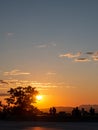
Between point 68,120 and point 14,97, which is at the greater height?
point 14,97

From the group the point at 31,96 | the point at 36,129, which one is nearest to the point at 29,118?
the point at 36,129

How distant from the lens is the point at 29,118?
47.7 m

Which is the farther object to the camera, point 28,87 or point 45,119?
point 28,87

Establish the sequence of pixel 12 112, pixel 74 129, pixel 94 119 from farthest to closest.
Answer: pixel 12 112 → pixel 94 119 → pixel 74 129

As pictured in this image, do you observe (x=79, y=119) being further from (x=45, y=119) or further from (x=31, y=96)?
(x=31, y=96)

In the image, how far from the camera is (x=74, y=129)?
31500 mm

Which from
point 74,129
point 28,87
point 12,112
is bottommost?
point 74,129

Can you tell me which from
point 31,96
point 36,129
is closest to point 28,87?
point 31,96

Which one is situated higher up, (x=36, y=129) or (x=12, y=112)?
(x=12, y=112)

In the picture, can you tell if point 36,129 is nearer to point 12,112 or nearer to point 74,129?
point 74,129

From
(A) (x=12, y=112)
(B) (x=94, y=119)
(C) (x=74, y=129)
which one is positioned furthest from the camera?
(A) (x=12, y=112)

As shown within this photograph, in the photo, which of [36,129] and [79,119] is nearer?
[36,129]

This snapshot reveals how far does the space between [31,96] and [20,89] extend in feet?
7.64

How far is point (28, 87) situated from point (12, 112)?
5144 mm
